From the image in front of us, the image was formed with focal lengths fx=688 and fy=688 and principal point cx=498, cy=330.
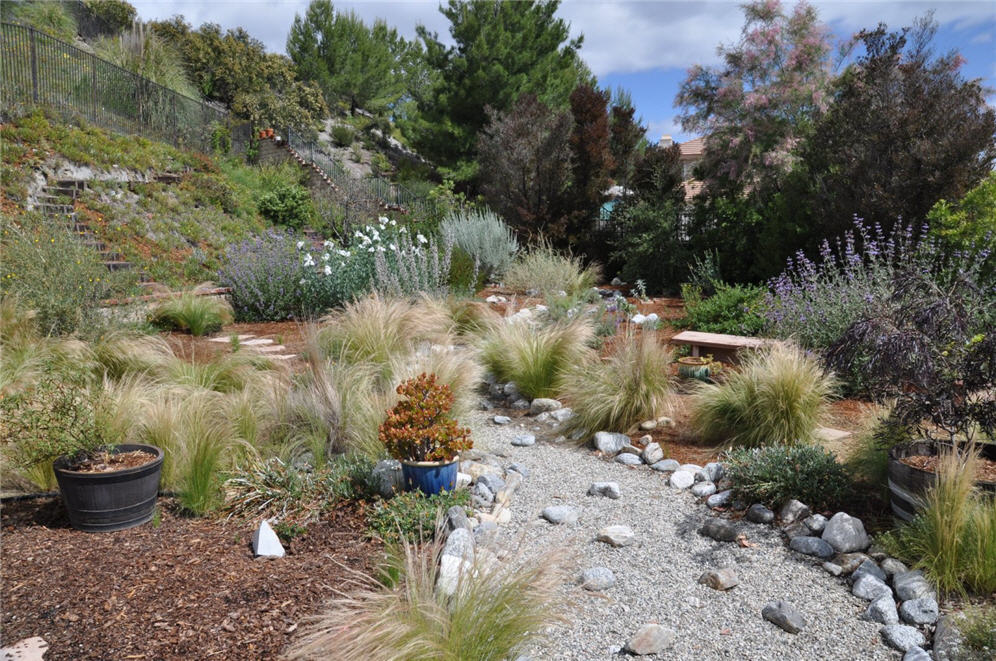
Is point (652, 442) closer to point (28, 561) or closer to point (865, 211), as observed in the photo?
point (28, 561)

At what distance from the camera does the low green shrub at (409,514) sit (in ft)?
10.2

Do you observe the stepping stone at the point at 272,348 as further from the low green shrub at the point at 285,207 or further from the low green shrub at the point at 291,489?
the low green shrub at the point at 285,207

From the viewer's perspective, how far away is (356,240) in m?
9.20

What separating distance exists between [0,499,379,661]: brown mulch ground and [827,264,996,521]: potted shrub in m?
2.35

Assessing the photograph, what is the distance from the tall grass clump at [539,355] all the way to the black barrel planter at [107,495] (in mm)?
3138

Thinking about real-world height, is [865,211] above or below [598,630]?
above

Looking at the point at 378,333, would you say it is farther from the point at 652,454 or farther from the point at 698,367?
the point at 698,367

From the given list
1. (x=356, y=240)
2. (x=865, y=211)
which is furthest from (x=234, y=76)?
(x=865, y=211)

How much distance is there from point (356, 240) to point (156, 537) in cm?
653

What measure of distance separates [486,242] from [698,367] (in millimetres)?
5950

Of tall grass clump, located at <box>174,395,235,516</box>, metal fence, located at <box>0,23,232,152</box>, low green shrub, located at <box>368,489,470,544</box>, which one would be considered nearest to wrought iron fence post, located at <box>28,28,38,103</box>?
metal fence, located at <box>0,23,232,152</box>

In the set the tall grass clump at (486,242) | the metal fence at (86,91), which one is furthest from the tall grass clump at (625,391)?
the metal fence at (86,91)

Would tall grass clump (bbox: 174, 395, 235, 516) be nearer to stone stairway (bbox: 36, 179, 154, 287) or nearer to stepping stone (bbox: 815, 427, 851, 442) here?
stepping stone (bbox: 815, 427, 851, 442)

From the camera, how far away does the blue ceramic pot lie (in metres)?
3.43
